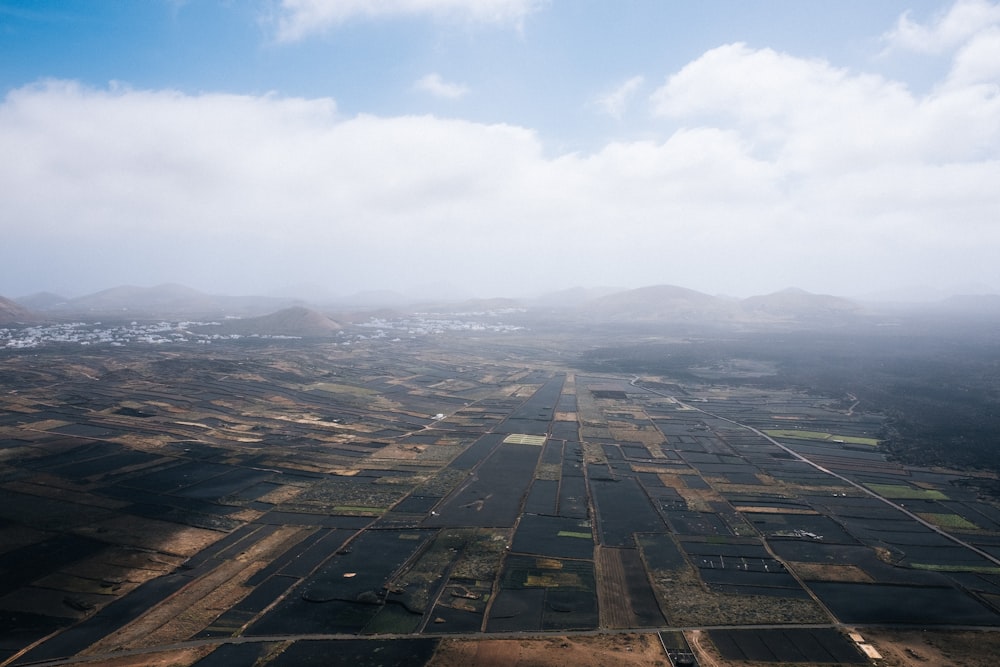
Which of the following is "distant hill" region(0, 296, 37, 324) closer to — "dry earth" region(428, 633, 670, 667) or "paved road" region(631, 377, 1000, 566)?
"dry earth" region(428, 633, 670, 667)

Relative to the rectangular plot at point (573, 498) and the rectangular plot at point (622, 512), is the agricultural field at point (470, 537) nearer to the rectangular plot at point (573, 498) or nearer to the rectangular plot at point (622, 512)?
the rectangular plot at point (622, 512)

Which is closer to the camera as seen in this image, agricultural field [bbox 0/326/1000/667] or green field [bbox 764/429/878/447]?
agricultural field [bbox 0/326/1000/667]

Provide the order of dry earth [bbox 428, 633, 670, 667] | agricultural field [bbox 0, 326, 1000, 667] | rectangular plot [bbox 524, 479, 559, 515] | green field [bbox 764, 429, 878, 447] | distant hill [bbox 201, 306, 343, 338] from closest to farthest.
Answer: dry earth [bbox 428, 633, 670, 667] < agricultural field [bbox 0, 326, 1000, 667] < rectangular plot [bbox 524, 479, 559, 515] < green field [bbox 764, 429, 878, 447] < distant hill [bbox 201, 306, 343, 338]

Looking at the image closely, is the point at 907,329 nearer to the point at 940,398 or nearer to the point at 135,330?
the point at 940,398

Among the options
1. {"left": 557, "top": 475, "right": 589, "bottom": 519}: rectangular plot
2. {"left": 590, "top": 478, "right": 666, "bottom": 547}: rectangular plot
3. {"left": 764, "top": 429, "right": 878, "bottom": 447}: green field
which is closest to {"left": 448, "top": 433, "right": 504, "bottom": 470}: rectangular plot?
{"left": 557, "top": 475, "right": 589, "bottom": 519}: rectangular plot

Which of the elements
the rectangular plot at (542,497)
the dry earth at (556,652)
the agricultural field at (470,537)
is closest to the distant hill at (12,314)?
the agricultural field at (470,537)

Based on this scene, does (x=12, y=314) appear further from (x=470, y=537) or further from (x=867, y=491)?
(x=867, y=491)

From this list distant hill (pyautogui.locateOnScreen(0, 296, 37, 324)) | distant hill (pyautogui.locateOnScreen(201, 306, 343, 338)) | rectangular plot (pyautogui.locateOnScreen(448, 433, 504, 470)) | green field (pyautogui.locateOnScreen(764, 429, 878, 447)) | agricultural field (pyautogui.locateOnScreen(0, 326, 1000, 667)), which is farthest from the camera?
distant hill (pyautogui.locateOnScreen(0, 296, 37, 324))
